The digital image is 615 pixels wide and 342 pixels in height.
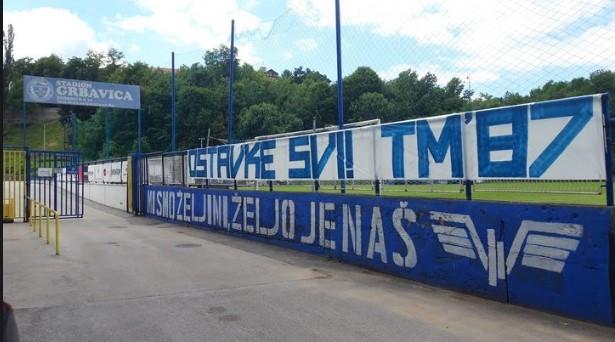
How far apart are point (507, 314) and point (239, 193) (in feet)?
27.4

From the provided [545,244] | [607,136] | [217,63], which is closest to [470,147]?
[545,244]

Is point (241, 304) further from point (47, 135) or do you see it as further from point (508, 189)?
point (47, 135)

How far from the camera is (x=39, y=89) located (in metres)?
25.6

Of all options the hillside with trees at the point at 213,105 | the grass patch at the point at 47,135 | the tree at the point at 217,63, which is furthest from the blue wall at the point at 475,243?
the grass patch at the point at 47,135

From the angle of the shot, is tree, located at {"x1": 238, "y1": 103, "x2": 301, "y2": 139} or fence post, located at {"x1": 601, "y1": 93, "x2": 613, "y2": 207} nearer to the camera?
fence post, located at {"x1": 601, "y1": 93, "x2": 613, "y2": 207}

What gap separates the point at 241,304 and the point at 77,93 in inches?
947

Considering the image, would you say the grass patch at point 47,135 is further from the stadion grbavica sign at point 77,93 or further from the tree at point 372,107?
the tree at point 372,107

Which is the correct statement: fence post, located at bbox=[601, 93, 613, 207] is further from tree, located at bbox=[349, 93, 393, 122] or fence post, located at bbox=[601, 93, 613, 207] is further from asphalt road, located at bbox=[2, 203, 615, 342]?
tree, located at bbox=[349, 93, 393, 122]

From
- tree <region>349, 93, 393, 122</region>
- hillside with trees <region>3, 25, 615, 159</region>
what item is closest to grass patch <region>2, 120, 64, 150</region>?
hillside with trees <region>3, 25, 615, 159</region>

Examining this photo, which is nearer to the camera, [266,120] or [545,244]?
[545,244]

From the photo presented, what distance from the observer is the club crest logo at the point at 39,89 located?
996 inches

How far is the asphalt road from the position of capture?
510 centimetres

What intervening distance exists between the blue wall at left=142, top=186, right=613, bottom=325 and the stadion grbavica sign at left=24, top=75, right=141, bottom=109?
1979cm

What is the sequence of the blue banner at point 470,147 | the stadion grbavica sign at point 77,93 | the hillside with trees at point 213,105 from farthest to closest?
the hillside with trees at point 213,105 → the stadion grbavica sign at point 77,93 → the blue banner at point 470,147
